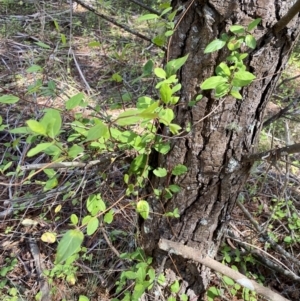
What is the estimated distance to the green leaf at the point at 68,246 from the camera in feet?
2.34

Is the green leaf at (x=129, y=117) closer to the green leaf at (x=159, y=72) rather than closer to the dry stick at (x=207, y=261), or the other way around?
the green leaf at (x=159, y=72)

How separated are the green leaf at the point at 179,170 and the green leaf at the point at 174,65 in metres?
0.34

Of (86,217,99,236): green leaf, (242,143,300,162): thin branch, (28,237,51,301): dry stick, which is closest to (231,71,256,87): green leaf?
(242,143,300,162): thin branch

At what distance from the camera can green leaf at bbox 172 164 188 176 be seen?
112cm

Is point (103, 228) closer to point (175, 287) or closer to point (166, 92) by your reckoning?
point (175, 287)

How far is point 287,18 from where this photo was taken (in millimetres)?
785

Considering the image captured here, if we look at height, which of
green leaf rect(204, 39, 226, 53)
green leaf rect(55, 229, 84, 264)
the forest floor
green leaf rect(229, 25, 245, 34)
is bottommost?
the forest floor

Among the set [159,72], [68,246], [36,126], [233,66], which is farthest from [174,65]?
Result: [68,246]

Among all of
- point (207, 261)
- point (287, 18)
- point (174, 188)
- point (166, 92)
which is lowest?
point (207, 261)

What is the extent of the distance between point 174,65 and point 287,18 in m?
0.29

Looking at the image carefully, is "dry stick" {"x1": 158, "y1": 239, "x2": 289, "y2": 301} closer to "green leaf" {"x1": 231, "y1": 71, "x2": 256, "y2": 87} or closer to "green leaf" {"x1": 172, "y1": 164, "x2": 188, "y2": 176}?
"green leaf" {"x1": 172, "y1": 164, "x2": 188, "y2": 176}

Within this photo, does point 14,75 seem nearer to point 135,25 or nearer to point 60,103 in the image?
point 60,103

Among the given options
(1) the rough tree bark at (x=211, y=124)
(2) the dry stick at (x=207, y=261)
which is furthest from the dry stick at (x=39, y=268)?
(2) the dry stick at (x=207, y=261)

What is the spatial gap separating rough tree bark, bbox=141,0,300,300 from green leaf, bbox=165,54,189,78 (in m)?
0.08
